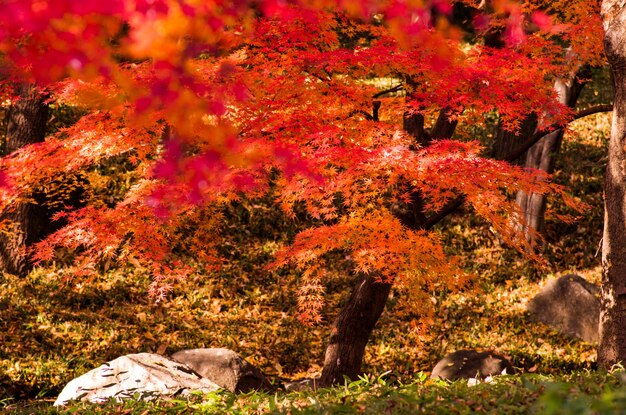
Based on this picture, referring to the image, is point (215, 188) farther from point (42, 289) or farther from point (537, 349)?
point (537, 349)

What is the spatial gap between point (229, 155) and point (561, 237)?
27.1ft

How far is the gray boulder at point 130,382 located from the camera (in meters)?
5.52

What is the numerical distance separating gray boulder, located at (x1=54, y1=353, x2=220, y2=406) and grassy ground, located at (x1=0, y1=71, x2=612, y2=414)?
1.10 m

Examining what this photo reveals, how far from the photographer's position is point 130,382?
18.7 ft

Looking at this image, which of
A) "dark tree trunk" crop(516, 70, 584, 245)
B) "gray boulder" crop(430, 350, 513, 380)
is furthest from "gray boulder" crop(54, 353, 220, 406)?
Answer: "dark tree trunk" crop(516, 70, 584, 245)

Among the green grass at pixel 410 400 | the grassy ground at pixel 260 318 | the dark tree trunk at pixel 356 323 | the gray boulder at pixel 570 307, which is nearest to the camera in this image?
the green grass at pixel 410 400

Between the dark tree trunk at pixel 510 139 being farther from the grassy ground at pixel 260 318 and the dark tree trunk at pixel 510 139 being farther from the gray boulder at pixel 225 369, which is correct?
the gray boulder at pixel 225 369

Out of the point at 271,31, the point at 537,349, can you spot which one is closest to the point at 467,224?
the point at 537,349

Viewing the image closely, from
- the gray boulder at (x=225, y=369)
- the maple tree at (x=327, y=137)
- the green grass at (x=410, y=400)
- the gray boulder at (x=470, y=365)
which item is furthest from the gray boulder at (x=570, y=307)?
the green grass at (x=410, y=400)

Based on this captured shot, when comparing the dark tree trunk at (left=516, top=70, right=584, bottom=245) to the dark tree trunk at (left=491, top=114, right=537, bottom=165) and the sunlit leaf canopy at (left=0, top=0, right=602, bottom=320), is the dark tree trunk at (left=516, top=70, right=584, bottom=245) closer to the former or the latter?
the dark tree trunk at (left=491, top=114, right=537, bottom=165)

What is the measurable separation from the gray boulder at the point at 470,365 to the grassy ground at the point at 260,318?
442mm

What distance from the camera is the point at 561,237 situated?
11938mm

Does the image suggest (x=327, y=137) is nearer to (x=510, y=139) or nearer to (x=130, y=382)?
(x=130, y=382)

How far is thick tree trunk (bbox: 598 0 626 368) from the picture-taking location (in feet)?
17.4
